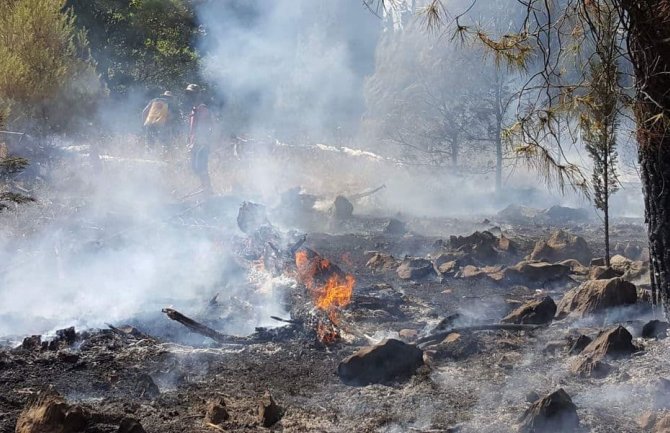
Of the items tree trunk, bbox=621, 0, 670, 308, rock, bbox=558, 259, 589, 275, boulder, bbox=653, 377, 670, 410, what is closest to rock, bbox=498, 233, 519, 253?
rock, bbox=558, 259, 589, 275

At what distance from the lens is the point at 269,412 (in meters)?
4.84

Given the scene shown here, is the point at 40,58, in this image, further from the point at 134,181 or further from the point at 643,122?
the point at 643,122

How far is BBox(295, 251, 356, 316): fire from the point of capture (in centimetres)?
794

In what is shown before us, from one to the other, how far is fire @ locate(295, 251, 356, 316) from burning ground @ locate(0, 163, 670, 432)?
0.03 m

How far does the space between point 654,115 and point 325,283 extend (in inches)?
197

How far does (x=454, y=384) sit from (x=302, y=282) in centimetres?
369

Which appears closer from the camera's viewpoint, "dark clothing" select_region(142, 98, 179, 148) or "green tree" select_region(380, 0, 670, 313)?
"green tree" select_region(380, 0, 670, 313)

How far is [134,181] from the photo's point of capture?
15523mm

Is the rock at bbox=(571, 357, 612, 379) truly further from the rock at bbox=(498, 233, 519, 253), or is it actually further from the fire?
the rock at bbox=(498, 233, 519, 253)

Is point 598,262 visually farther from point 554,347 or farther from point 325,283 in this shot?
point 325,283

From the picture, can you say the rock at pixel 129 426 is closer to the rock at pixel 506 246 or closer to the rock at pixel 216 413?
the rock at pixel 216 413

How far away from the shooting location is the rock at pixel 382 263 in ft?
33.4

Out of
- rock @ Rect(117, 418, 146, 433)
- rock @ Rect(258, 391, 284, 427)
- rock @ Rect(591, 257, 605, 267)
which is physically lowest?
rock @ Rect(258, 391, 284, 427)

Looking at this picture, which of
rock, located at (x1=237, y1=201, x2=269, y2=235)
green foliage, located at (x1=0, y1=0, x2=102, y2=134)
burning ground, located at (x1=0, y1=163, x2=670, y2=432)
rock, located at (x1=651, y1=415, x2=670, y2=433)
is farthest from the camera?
green foliage, located at (x1=0, y1=0, x2=102, y2=134)
